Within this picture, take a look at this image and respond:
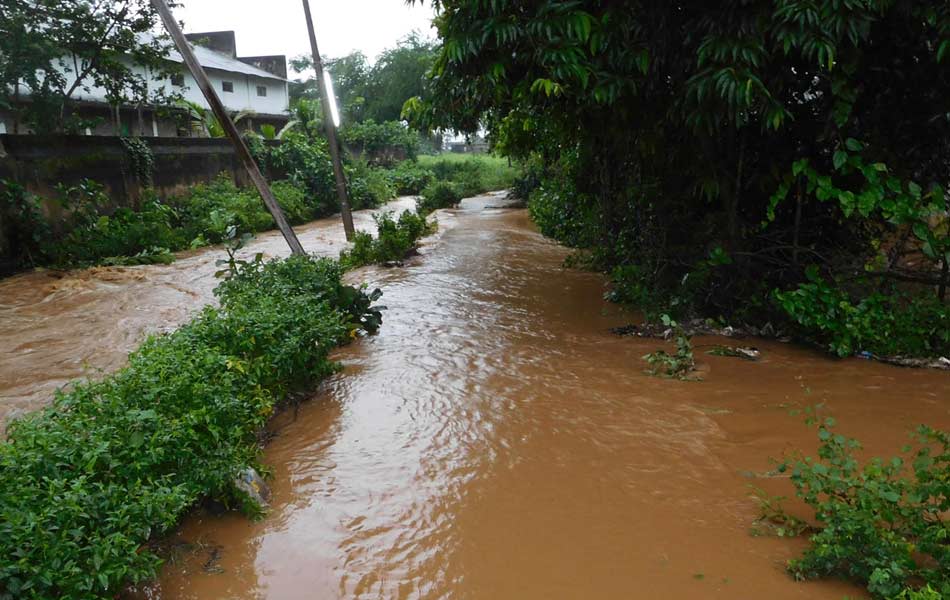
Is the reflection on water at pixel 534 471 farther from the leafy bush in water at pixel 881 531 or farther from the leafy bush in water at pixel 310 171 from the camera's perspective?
the leafy bush in water at pixel 310 171

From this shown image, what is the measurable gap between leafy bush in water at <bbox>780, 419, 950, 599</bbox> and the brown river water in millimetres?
133

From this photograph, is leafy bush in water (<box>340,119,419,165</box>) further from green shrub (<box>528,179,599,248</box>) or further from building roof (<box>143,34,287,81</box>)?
green shrub (<box>528,179,599,248</box>)

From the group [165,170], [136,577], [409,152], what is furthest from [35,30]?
[409,152]

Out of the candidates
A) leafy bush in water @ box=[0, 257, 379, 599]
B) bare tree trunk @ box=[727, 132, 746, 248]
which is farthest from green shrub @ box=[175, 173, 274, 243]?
bare tree trunk @ box=[727, 132, 746, 248]

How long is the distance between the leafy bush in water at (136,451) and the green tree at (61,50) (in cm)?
923

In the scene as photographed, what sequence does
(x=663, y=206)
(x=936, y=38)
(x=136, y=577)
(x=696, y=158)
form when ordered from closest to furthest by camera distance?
(x=136, y=577), (x=936, y=38), (x=696, y=158), (x=663, y=206)

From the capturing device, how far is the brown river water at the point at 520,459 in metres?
3.06

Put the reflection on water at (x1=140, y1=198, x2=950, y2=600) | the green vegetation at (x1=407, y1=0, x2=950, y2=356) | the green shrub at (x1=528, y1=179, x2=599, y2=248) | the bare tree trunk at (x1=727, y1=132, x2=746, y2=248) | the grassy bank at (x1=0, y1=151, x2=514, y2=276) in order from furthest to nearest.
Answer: the green shrub at (x1=528, y1=179, x2=599, y2=248) < the grassy bank at (x1=0, y1=151, x2=514, y2=276) < the bare tree trunk at (x1=727, y1=132, x2=746, y2=248) < the green vegetation at (x1=407, y1=0, x2=950, y2=356) < the reflection on water at (x1=140, y1=198, x2=950, y2=600)

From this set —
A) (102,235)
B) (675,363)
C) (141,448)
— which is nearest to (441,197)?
(102,235)

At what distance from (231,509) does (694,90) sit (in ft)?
15.2

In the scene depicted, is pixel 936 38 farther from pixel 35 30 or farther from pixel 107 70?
pixel 107 70

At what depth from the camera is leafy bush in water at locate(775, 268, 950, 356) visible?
219 inches

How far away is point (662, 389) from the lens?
5285 mm

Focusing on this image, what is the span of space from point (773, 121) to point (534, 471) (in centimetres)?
337
